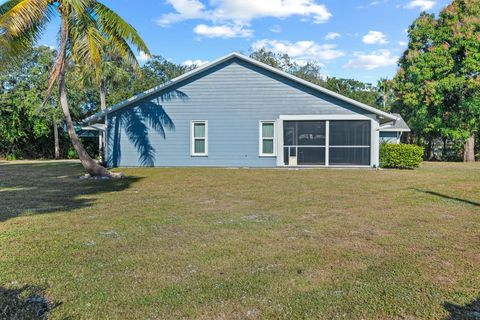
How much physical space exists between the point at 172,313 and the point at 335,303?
1.34 metres

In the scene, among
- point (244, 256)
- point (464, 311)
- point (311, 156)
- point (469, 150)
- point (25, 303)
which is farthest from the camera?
point (469, 150)

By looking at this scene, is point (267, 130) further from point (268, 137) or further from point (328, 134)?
point (328, 134)

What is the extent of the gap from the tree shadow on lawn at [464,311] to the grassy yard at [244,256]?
16 millimetres

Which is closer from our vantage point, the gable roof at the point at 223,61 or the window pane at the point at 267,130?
the gable roof at the point at 223,61

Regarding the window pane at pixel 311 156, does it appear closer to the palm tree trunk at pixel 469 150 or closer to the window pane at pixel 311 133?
the window pane at pixel 311 133

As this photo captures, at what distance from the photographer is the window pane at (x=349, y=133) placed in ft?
54.8

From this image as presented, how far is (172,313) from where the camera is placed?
2.98 metres

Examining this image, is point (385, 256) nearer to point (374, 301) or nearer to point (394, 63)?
point (374, 301)

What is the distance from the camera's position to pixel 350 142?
16938mm

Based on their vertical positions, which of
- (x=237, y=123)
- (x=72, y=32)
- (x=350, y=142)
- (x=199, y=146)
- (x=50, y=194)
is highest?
(x=72, y=32)

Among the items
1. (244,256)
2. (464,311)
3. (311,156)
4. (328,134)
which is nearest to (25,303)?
(244,256)

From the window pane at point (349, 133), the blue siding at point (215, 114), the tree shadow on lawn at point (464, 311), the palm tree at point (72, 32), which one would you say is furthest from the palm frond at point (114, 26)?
the tree shadow on lawn at point (464, 311)

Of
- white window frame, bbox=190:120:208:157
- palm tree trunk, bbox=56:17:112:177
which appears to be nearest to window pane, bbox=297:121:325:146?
white window frame, bbox=190:120:208:157

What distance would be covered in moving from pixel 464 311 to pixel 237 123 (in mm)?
14220
